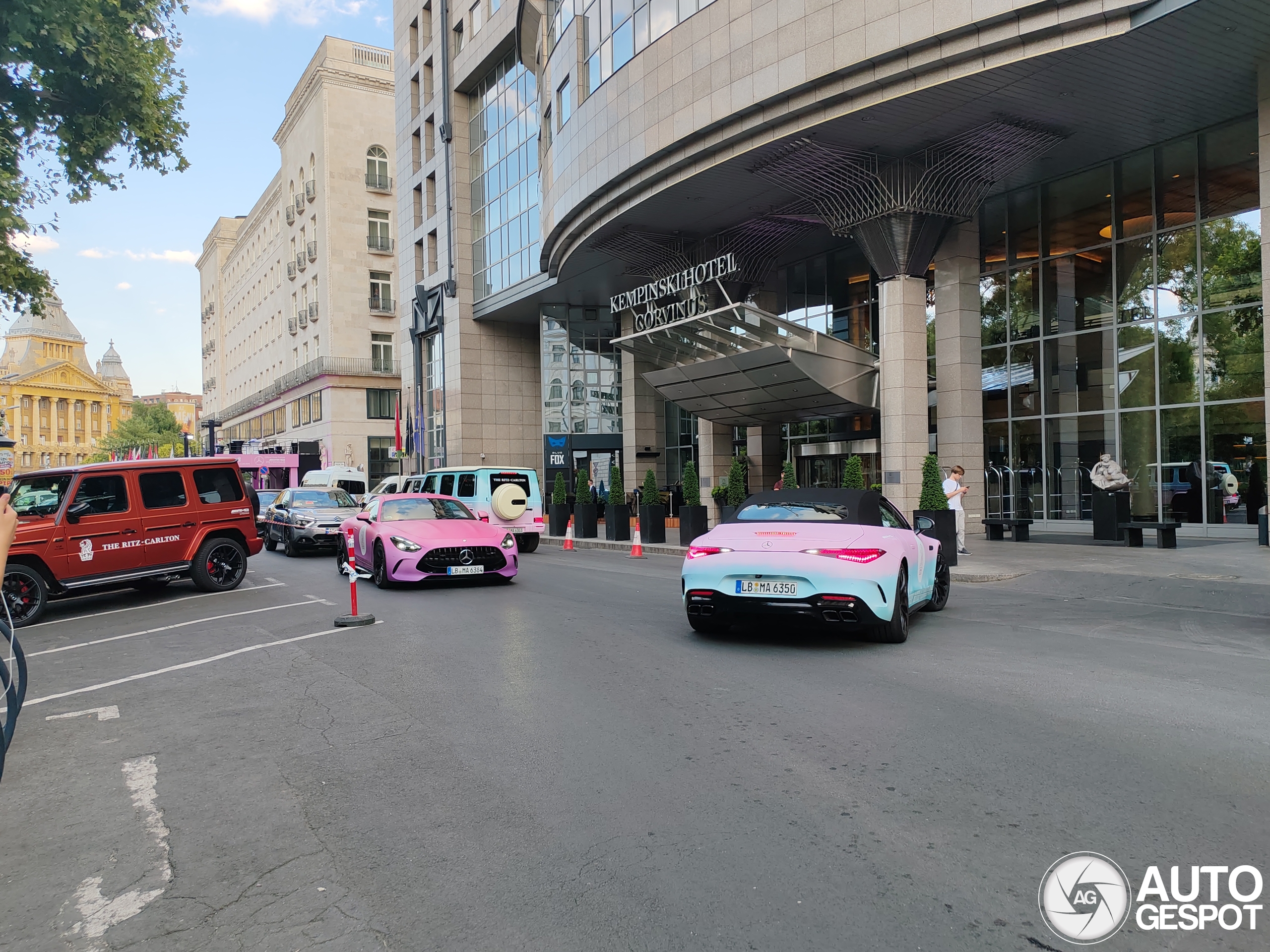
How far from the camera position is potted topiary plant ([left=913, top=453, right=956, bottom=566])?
16.1 meters

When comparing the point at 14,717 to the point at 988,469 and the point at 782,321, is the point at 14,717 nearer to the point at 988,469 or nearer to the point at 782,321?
the point at 782,321

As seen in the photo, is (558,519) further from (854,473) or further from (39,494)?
(39,494)

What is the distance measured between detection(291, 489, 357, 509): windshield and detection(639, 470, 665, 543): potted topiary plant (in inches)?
298

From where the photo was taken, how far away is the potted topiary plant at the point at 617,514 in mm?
25547

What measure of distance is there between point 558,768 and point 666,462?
114ft

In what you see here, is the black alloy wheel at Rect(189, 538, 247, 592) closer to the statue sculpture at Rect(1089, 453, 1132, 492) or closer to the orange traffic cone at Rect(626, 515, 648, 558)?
the orange traffic cone at Rect(626, 515, 648, 558)

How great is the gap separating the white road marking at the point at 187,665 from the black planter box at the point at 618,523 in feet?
50.8

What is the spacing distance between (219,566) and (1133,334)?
21.1 m

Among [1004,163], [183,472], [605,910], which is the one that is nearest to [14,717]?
[605,910]

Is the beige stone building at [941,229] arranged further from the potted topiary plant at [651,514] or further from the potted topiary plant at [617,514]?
the potted topiary plant at [651,514]

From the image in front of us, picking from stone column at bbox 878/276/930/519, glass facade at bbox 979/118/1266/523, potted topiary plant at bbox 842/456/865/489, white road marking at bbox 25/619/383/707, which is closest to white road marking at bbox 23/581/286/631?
Result: white road marking at bbox 25/619/383/707

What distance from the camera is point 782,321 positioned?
22.3 meters

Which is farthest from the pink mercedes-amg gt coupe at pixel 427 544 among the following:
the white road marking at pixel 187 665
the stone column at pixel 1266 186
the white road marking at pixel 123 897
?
the stone column at pixel 1266 186

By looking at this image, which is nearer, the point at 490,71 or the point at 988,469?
the point at 988,469
